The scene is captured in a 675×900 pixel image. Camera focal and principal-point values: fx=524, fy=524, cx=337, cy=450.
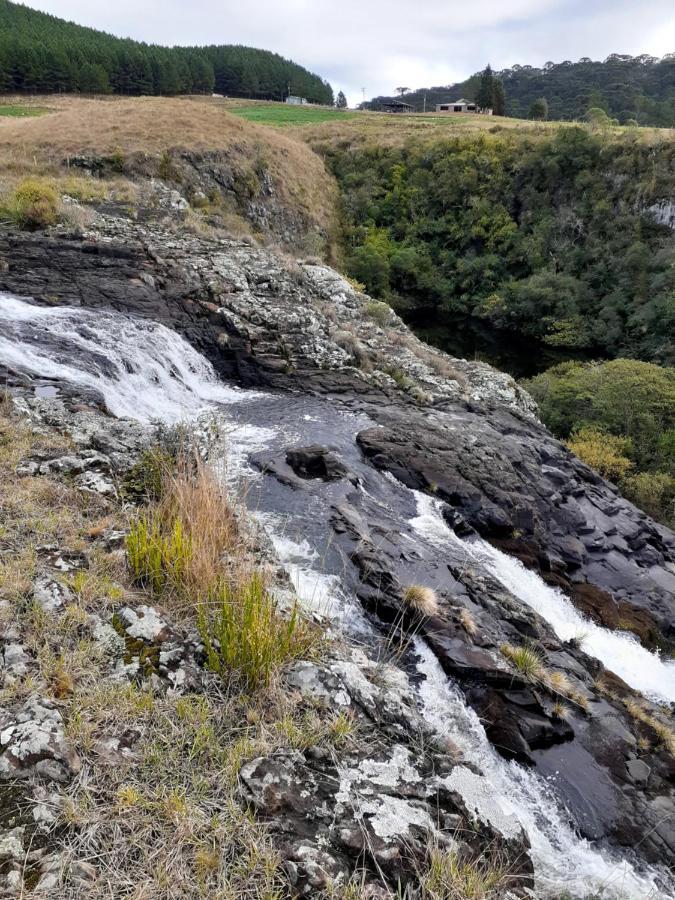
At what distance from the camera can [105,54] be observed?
6000 cm

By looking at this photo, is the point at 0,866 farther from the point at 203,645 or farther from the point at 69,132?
the point at 69,132

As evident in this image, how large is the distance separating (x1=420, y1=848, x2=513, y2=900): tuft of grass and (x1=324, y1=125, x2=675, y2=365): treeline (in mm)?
27941

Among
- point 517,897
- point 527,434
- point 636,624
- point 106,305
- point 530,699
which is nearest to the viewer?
point 517,897

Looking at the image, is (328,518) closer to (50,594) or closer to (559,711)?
(559,711)

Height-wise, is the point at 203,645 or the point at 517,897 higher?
the point at 203,645

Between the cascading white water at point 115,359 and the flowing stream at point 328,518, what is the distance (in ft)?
0.10

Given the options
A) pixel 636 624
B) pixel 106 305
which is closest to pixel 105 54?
pixel 106 305

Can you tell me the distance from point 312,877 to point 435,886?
0.59m

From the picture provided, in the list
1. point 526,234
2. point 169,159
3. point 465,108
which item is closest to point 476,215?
point 526,234

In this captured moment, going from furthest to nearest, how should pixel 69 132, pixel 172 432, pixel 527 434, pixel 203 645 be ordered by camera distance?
pixel 69 132 < pixel 527 434 < pixel 172 432 < pixel 203 645

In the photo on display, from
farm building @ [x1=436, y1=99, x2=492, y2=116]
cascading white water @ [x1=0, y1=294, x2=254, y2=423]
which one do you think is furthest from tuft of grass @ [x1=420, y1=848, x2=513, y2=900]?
farm building @ [x1=436, y1=99, x2=492, y2=116]

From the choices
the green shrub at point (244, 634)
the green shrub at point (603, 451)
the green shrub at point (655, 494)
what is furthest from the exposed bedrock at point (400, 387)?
the green shrub at point (244, 634)

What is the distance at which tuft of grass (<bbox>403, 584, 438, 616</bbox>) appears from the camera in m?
5.64

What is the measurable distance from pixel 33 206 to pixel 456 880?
16671 millimetres
